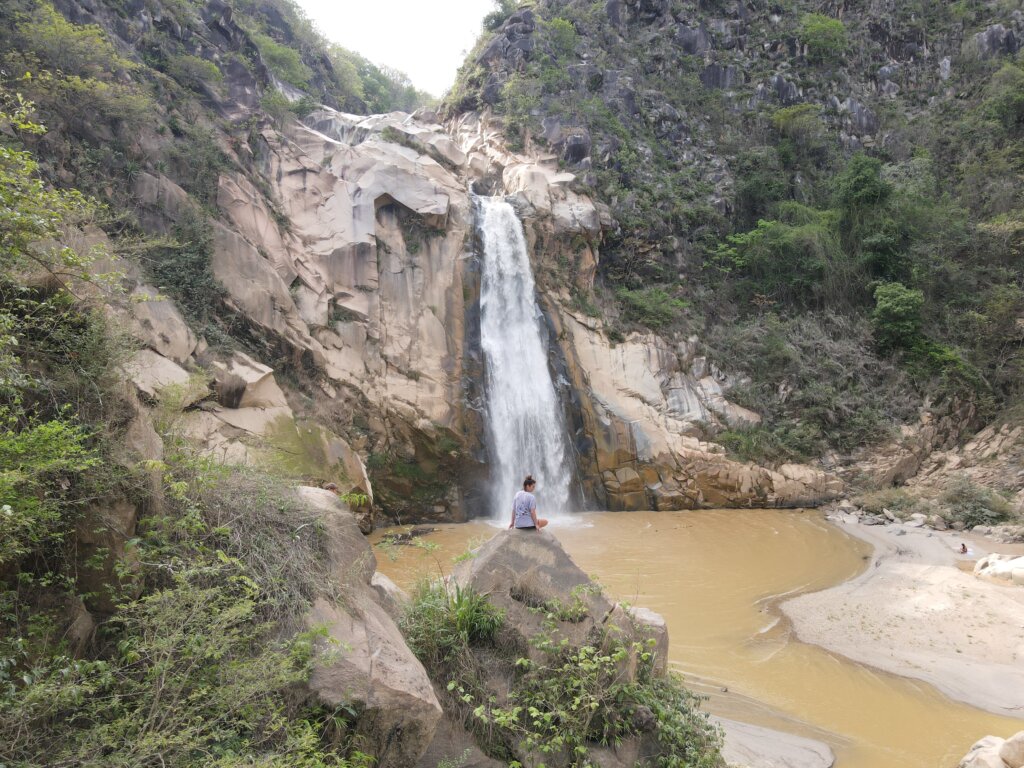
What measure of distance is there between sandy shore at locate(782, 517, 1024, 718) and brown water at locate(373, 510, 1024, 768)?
1.24 feet

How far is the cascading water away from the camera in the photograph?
17547mm

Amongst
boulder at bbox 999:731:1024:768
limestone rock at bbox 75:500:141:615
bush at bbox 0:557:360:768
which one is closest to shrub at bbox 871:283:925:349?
boulder at bbox 999:731:1024:768

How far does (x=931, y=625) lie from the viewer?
9.00m

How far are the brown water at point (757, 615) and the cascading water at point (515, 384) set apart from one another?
166 cm

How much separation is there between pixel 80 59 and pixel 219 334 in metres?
7.90

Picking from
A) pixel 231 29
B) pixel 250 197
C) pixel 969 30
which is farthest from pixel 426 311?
pixel 969 30

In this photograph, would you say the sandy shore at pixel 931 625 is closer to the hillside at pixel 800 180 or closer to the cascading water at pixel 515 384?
the hillside at pixel 800 180

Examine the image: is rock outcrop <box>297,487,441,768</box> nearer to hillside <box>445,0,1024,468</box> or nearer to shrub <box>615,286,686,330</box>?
hillside <box>445,0,1024,468</box>

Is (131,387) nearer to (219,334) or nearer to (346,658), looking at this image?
(346,658)

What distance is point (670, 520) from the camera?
16766mm

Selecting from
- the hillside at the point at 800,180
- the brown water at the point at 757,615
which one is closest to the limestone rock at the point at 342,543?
the brown water at the point at 757,615

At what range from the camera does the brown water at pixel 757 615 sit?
6348 mm

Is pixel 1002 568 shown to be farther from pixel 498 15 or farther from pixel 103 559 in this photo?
pixel 498 15

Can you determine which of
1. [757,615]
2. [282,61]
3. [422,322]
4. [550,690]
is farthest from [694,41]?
[550,690]
